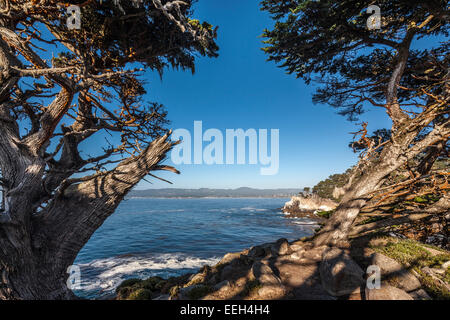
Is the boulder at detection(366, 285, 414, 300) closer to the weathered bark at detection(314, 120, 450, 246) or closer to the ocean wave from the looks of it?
the weathered bark at detection(314, 120, 450, 246)

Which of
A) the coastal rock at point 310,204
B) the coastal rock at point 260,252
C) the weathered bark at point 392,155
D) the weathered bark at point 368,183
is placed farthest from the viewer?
the coastal rock at point 310,204

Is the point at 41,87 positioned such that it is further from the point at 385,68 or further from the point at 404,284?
the point at 385,68

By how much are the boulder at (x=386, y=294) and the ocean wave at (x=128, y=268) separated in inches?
A: 548

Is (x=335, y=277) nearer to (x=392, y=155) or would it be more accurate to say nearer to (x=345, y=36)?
(x=392, y=155)

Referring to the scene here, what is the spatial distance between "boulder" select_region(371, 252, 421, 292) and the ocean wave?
45.4 ft

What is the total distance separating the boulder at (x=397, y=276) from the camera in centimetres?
333

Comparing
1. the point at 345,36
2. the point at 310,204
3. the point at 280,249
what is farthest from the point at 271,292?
the point at 310,204

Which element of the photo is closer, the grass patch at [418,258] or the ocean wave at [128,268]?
the grass patch at [418,258]

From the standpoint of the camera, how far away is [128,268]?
48.0 feet

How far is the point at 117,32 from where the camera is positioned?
17.1 feet

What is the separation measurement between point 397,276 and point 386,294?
1.10 m

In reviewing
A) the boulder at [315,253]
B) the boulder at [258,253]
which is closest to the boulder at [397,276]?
the boulder at [315,253]

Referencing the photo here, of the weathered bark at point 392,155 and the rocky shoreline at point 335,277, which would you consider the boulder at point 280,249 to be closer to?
the rocky shoreline at point 335,277
